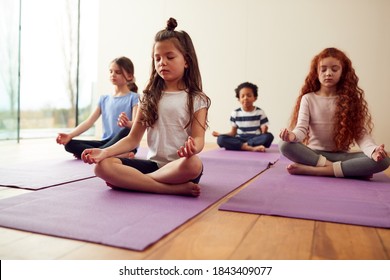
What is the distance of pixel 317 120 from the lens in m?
2.10

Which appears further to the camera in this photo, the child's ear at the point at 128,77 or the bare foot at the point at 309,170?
the child's ear at the point at 128,77

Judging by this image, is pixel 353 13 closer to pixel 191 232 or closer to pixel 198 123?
pixel 198 123

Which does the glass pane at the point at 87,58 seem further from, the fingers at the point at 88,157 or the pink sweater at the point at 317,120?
the fingers at the point at 88,157

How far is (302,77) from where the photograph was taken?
4273 millimetres

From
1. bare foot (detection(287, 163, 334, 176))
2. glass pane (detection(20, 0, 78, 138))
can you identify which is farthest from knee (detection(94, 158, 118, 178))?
glass pane (detection(20, 0, 78, 138))

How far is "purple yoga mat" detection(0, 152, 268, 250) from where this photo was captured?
0.93m

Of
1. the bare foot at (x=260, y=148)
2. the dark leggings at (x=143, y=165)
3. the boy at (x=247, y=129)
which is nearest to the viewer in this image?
the dark leggings at (x=143, y=165)

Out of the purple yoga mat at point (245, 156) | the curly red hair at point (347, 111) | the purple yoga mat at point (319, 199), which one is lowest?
the purple yoga mat at point (245, 156)

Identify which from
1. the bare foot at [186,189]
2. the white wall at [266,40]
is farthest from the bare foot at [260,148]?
the bare foot at [186,189]

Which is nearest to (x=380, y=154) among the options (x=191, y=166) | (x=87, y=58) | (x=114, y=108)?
(x=191, y=166)

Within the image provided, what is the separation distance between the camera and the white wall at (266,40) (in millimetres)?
4105

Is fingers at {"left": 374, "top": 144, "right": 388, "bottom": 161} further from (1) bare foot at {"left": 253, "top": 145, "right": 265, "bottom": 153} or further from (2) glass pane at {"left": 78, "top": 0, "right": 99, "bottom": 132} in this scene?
(2) glass pane at {"left": 78, "top": 0, "right": 99, "bottom": 132}

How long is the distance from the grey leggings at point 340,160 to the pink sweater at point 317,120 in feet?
0.18
